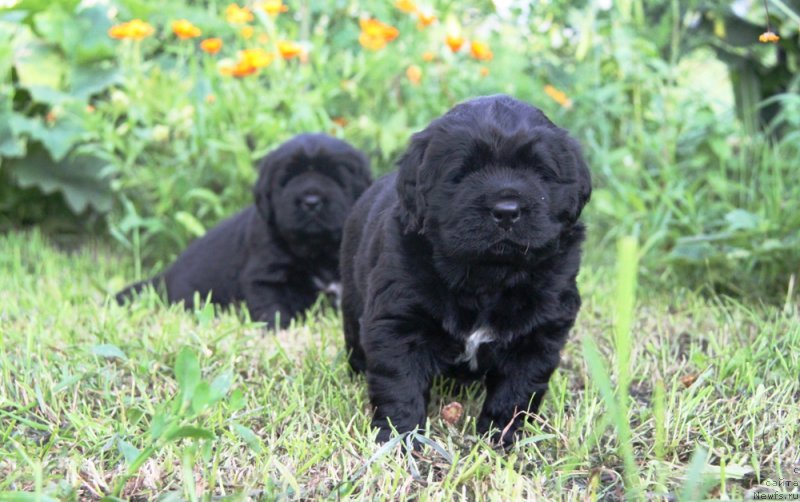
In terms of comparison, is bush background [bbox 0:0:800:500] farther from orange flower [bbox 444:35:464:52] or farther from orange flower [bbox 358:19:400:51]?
orange flower [bbox 444:35:464:52]

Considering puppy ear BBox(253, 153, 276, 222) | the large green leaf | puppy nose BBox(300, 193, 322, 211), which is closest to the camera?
puppy nose BBox(300, 193, 322, 211)

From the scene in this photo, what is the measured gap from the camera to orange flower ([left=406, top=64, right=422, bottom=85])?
5.45 meters

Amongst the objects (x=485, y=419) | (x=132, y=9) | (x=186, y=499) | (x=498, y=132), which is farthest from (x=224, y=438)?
(x=132, y=9)

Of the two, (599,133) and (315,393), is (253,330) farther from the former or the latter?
(599,133)

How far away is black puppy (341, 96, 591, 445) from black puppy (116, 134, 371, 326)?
1.58 m

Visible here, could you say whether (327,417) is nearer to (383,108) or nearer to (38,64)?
(383,108)

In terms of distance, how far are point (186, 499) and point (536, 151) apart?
1312mm

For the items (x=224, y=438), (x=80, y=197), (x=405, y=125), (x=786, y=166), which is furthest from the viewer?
(x=80, y=197)

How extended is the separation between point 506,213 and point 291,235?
6.90 feet

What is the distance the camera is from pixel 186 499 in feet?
7.22

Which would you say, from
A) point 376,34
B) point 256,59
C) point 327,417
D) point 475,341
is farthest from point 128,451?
point 376,34

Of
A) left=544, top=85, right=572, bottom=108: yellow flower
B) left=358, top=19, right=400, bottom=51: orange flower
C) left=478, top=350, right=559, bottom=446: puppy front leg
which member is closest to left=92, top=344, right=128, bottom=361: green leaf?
left=478, top=350, right=559, bottom=446: puppy front leg

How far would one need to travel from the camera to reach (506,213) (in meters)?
2.54

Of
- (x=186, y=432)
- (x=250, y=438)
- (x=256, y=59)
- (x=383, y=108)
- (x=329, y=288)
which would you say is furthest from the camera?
(x=383, y=108)
